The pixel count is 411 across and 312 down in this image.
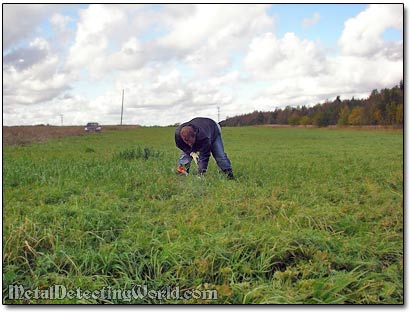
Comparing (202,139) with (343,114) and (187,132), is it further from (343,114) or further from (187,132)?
(343,114)

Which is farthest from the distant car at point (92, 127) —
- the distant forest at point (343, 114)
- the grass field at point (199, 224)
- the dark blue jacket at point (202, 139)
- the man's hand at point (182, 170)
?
the man's hand at point (182, 170)

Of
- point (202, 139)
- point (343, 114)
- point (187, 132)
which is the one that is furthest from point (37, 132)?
point (343, 114)

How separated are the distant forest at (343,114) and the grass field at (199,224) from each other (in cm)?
19

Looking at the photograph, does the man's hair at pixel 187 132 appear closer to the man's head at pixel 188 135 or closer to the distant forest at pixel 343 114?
the man's head at pixel 188 135

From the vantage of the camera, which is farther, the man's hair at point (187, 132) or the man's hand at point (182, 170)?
the man's hand at point (182, 170)

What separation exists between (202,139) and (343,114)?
192 centimetres

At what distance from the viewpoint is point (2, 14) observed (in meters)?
2.88

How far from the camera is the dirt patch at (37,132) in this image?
3.13 metres

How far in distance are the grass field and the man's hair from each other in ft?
0.81

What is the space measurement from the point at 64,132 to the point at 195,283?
7.53 feet

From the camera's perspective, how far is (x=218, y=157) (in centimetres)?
518

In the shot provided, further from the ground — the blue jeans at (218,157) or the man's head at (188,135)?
the man's head at (188,135)

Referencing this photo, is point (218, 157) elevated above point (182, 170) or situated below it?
above

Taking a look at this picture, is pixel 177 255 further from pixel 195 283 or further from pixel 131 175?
pixel 131 175
